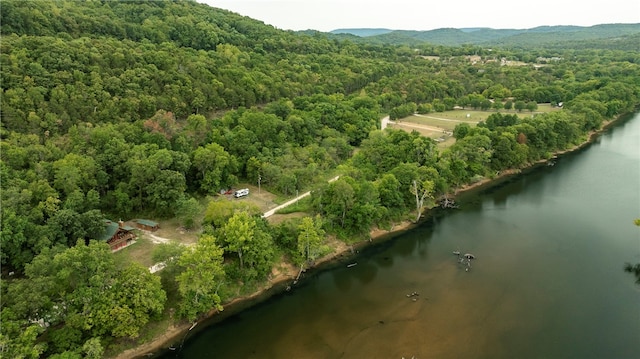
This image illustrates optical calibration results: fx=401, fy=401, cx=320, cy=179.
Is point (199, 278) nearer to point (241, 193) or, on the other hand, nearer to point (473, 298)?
point (241, 193)

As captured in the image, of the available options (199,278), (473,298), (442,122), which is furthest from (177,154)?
(442,122)

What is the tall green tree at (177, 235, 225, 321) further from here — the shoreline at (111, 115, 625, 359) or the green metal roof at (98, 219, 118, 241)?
the green metal roof at (98, 219, 118, 241)

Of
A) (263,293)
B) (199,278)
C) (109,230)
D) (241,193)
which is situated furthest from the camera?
(241,193)

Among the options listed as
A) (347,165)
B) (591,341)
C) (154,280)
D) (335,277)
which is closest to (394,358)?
(335,277)

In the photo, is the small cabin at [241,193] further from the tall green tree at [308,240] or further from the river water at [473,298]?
the river water at [473,298]

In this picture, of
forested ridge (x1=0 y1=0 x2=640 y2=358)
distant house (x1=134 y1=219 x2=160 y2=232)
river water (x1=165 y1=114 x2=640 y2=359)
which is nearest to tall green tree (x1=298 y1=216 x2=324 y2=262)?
forested ridge (x1=0 y1=0 x2=640 y2=358)
